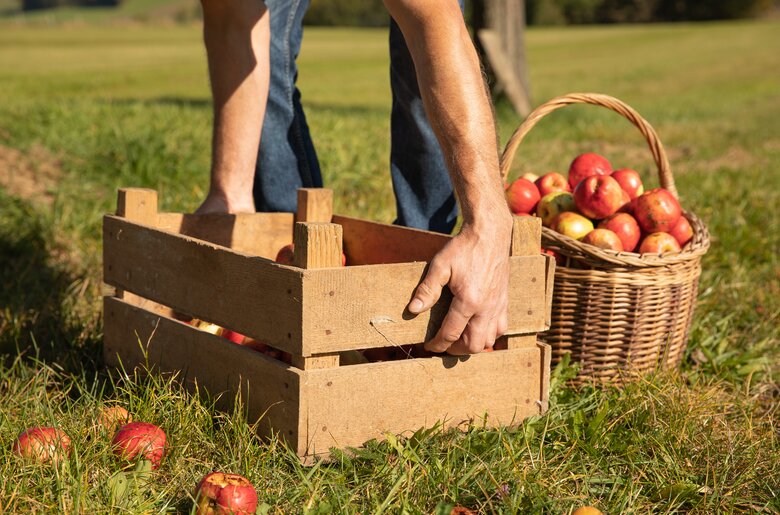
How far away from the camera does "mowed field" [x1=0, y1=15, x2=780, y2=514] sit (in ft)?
6.77

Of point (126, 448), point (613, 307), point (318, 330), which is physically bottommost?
point (126, 448)

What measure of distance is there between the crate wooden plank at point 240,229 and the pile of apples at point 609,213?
34.4 inches

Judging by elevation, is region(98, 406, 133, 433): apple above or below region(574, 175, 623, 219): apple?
below

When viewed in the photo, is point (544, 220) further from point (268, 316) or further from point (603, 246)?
point (268, 316)

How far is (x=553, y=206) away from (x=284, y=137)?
1.23 m

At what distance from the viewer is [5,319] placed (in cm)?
331

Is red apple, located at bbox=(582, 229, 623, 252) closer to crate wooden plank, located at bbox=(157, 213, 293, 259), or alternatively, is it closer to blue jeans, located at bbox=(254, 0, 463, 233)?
blue jeans, located at bbox=(254, 0, 463, 233)

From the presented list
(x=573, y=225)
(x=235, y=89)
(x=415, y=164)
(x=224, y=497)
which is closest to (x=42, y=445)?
(x=224, y=497)

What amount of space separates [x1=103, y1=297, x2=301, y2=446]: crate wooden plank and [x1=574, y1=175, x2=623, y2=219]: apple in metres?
1.43

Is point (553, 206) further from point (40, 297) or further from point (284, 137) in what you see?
point (40, 297)

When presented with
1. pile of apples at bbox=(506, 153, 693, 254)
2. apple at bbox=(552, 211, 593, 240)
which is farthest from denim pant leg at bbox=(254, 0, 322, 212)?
apple at bbox=(552, 211, 593, 240)

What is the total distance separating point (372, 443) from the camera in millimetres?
2293

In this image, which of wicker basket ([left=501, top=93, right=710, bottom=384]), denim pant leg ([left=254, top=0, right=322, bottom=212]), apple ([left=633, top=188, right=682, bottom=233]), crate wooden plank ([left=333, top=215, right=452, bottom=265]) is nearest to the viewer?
crate wooden plank ([left=333, top=215, right=452, bottom=265])

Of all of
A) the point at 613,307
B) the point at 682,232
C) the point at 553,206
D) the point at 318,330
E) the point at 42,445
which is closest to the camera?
the point at 42,445
